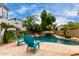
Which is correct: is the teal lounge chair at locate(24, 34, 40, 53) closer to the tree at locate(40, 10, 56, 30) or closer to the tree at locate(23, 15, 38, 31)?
the tree at locate(23, 15, 38, 31)

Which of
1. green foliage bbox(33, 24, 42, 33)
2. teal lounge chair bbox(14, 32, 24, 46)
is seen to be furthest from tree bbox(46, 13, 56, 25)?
teal lounge chair bbox(14, 32, 24, 46)

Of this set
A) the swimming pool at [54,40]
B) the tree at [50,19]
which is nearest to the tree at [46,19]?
the tree at [50,19]

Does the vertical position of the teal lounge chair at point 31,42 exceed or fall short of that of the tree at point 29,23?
it falls short

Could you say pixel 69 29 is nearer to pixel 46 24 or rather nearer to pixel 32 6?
pixel 46 24

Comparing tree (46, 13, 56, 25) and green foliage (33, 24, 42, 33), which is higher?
tree (46, 13, 56, 25)

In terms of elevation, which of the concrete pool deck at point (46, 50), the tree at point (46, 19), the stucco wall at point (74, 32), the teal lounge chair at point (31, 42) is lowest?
the concrete pool deck at point (46, 50)

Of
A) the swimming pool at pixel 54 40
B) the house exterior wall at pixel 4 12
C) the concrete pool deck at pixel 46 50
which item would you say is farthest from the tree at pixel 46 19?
the house exterior wall at pixel 4 12

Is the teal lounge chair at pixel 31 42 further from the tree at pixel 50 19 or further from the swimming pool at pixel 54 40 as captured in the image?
the tree at pixel 50 19

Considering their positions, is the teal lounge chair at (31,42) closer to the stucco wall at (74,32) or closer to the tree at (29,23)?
the tree at (29,23)

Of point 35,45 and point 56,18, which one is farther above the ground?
point 56,18

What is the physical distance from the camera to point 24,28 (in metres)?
2.75

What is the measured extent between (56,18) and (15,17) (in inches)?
20.1

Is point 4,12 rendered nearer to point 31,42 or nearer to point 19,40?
Result: point 19,40

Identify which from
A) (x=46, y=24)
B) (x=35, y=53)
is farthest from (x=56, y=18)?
(x=35, y=53)
